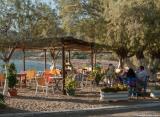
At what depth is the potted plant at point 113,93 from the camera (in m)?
18.6

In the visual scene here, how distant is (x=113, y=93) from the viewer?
18.7 meters

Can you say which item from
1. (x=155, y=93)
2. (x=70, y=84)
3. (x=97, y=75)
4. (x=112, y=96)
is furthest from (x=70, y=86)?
(x=97, y=75)

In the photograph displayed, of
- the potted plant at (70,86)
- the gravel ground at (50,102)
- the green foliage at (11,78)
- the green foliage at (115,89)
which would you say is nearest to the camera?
the gravel ground at (50,102)

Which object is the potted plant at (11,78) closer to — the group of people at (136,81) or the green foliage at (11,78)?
the green foliage at (11,78)

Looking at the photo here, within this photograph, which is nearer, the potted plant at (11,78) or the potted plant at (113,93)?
the potted plant at (113,93)

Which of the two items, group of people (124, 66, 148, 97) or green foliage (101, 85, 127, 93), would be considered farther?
group of people (124, 66, 148, 97)

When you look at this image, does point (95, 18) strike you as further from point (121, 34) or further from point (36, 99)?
point (36, 99)

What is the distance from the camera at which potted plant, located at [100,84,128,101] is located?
732 inches

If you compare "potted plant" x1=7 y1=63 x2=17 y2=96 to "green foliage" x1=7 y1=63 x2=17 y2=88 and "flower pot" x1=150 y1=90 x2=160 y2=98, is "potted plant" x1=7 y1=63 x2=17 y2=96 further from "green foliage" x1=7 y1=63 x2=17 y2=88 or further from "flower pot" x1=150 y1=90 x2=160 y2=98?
"flower pot" x1=150 y1=90 x2=160 y2=98

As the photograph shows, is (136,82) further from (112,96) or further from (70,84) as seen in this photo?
(70,84)

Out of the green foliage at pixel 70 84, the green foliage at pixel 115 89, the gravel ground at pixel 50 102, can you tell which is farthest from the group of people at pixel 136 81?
the green foliage at pixel 70 84

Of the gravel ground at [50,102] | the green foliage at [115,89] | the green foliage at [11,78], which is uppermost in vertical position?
the green foliage at [11,78]

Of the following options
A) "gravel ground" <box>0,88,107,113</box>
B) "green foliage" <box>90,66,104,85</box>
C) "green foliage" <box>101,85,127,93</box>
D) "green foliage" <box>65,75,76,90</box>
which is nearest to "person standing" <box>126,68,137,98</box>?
"green foliage" <box>101,85,127,93</box>

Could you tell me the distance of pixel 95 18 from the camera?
30656 millimetres
